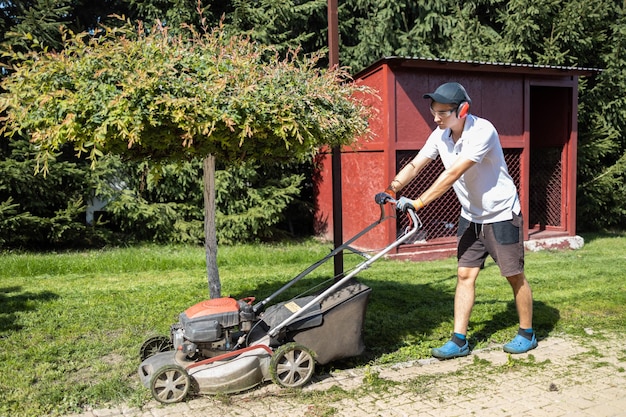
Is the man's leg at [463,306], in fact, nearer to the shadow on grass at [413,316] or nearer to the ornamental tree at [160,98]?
the shadow on grass at [413,316]

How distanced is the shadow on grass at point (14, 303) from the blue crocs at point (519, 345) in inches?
167

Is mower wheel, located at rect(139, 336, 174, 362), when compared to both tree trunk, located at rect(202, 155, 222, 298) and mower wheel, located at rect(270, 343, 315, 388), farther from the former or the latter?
mower wheel, located at rect(270, 343, 315, 388)

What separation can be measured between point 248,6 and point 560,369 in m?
9.51

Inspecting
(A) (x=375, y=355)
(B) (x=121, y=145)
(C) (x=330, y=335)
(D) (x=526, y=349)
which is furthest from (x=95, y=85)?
(D) (x=526, y=349)

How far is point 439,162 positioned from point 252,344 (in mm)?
6866

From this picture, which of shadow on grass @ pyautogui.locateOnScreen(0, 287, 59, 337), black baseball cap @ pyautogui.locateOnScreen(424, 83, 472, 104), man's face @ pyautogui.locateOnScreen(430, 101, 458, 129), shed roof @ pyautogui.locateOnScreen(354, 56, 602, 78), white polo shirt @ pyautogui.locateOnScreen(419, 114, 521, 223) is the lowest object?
shadow on grass @ pyautogui.locateOnScreen(0, 287, 59, 337)

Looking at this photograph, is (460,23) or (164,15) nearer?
(164,15)

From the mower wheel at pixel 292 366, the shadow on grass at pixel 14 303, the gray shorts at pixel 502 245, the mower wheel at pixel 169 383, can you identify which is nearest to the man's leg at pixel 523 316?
the gray shorts at pixel 502 245

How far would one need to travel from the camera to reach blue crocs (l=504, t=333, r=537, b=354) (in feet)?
14.9

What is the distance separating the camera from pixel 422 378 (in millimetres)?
4008

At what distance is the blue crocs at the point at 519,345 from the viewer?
178 inches

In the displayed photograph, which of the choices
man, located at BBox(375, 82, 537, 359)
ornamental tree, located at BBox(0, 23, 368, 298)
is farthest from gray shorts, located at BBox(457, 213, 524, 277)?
ornamental tree, located at BBox(0, 23, 368, 298)

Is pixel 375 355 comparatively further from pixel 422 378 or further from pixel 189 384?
pixel 189 384

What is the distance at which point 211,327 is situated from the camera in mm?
3627
